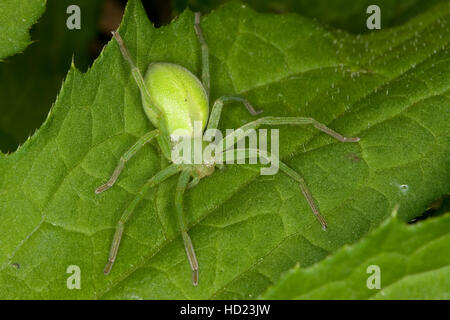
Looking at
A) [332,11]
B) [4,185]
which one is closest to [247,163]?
[4,185]

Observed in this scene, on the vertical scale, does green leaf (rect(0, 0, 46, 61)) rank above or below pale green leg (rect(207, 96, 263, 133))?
above

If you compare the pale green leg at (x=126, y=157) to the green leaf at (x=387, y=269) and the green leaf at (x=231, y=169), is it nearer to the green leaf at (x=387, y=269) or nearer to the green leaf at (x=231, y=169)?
the green leaf at (x=231, y=169)

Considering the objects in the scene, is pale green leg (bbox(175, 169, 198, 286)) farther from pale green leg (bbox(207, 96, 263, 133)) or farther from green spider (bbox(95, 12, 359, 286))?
pale green leg (bbox(207, 96, 263, 133))

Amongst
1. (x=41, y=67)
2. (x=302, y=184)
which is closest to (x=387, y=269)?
(x=302, y=184)

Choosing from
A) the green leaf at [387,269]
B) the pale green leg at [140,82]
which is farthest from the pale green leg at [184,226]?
the green leaf at [387,269]

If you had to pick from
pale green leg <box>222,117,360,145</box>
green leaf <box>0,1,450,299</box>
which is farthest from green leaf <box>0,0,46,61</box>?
pale green leg <box>222,117,360,145</box>

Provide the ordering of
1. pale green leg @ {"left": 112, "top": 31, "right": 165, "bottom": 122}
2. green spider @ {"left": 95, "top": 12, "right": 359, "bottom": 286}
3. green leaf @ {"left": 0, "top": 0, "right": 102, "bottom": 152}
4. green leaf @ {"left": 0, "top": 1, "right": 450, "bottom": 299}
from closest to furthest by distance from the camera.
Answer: green leaf @ {"left": 0, "top": 1, "right": 450, "bottom": 299} < green spider @ {"left": 95, "top": 12, "right": 359, "bottom": 286} < pale green leg @ {"left": 112, "top": 31, "right": 165, "bottom": 122} < green leaf @ {"left": 0, "top": 0, "right": 102, "bottom": 152}

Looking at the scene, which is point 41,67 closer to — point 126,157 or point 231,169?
point 126,157
